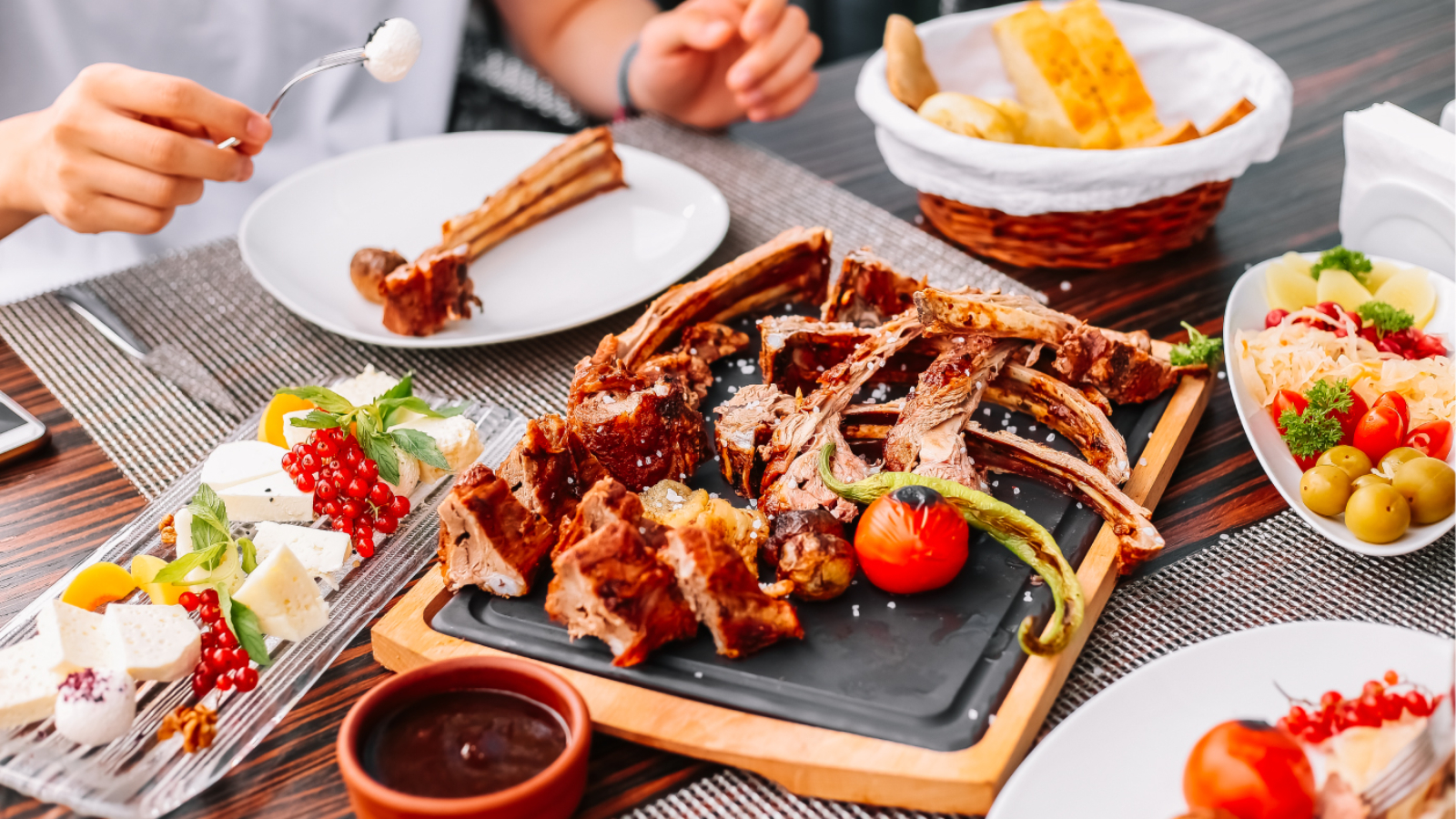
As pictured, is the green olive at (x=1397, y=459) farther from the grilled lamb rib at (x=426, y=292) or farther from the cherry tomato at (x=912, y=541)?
the grilled lamb rib at (x=426, y=292)

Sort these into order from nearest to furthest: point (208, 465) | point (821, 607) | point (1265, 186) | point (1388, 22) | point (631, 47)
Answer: point (821, 607) < point (208, 465) < point (1265, 186) < point (631, 47) < point (1388, 22)

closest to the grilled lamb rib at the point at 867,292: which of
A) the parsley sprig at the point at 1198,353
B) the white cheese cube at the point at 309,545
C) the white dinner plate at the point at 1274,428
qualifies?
the parsley sprig at the point at 1198,353

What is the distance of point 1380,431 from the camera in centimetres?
194

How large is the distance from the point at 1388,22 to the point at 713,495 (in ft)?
12.4

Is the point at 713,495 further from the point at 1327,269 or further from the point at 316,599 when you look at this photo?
the point at 1327,269

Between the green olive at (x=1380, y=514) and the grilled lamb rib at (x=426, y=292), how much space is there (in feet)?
6.54

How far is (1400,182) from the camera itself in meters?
2.43

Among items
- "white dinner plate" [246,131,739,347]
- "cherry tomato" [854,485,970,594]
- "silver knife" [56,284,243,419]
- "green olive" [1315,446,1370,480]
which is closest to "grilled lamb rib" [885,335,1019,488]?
"cherry tomato" [854,485,970,594]

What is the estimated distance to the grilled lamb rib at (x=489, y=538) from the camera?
1738mm

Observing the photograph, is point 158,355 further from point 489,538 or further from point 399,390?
point 489,538

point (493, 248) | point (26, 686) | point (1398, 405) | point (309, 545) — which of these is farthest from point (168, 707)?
point (1398, 405)

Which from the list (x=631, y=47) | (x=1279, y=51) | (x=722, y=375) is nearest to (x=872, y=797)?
(x=722, y=375)

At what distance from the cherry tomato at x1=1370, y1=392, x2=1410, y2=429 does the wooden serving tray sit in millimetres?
695

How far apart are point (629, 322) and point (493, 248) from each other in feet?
1.66
